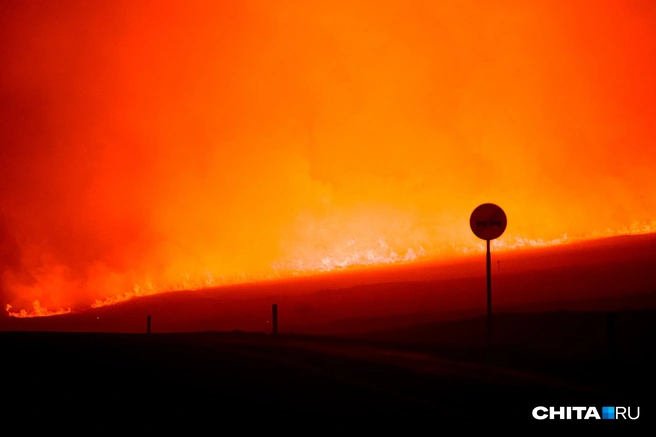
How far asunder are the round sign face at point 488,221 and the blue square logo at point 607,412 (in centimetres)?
746

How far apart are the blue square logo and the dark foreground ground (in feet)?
0.99

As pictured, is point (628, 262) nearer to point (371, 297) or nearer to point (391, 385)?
point (371, 297)

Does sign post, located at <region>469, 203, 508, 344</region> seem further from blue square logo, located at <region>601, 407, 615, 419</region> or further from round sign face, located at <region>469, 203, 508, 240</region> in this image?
blue square logo, located at <region>601, 407, 615, 419</region>

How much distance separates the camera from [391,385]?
12500mm

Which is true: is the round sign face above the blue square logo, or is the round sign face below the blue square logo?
above

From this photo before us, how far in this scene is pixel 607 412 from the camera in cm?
1030

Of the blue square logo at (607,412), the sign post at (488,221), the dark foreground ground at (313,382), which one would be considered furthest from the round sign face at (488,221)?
the blue square logo at (607,412)

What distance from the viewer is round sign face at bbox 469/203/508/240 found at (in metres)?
17.6

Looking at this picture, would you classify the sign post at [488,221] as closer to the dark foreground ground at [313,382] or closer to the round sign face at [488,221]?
the round sign face at [488,221]

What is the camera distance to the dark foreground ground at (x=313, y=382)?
10.8m

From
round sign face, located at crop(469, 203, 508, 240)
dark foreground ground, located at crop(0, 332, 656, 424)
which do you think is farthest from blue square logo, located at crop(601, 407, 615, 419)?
round sign face, located at crop(469, 203, 508, 240)

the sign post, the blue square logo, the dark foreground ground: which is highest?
the sign post

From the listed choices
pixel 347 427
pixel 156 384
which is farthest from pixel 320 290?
pixel 347 427

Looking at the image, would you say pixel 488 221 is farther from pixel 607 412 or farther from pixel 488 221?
pixel 607 412
